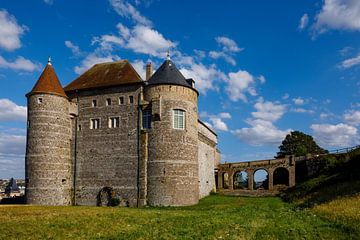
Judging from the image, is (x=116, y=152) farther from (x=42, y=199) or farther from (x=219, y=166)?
(x=219, y=166)

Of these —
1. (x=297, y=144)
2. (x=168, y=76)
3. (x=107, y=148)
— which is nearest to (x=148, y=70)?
(x=168, y=76)

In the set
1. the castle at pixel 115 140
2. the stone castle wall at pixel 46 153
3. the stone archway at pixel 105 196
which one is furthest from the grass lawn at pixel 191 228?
the stone archway at pixel 105 196

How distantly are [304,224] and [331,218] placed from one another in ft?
4.80

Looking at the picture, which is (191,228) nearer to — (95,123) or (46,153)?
(46,153)

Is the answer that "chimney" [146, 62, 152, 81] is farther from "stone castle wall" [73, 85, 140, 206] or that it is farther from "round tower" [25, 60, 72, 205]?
"round tower" [25, 60, 72, 205]

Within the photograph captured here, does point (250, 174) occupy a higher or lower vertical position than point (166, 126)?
lower

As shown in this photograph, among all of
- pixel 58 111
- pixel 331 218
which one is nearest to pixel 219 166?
pixel 58 111

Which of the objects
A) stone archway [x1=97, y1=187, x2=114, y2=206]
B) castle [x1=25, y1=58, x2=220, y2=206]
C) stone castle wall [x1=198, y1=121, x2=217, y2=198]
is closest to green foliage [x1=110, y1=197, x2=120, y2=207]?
castle [x1=25, y1=58, x2=220, y2=206]

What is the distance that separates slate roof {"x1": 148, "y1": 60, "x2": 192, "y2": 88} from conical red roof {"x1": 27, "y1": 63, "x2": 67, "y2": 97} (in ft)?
29.4

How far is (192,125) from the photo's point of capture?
3409 centimetres

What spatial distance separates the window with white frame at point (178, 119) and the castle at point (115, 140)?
0.09 metres

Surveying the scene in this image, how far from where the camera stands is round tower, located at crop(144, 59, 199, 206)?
1248 inches

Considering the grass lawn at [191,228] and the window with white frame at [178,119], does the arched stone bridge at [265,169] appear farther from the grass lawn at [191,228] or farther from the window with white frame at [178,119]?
the grass lawn at [191,228]

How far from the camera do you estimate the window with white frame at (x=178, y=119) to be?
3281 cm
